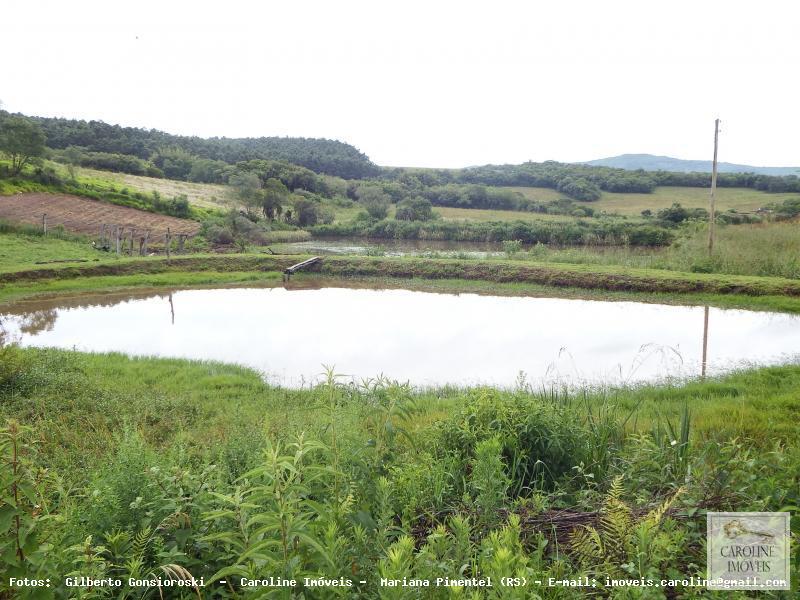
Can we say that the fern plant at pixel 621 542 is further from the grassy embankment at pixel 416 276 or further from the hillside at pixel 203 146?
the hillside at pixel 203 146

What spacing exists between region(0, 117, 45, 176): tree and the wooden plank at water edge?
32.3 metres

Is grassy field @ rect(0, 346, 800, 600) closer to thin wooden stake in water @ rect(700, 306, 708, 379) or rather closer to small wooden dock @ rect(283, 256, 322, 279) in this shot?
thin wooden stake in water @ rect(700, 306, 708, 379)

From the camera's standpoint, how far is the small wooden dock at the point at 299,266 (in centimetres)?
2192

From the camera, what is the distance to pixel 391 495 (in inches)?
117

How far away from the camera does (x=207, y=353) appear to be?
11.3 metres

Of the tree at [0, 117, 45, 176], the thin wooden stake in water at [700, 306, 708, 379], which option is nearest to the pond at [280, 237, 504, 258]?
the thin wooden stake in water at [700, 306, 708, 379]

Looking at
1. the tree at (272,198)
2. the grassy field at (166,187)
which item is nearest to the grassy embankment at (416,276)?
the tree at (272,198)

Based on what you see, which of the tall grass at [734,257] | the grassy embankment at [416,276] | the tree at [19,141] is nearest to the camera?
the grassy embankment at [416,276]

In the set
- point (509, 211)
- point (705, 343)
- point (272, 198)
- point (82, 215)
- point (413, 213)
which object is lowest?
point (705, 343)

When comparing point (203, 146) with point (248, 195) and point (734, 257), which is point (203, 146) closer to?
point (248, 195)

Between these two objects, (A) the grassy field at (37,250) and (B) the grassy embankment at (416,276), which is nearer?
(B) the grassy embankment at (416,276)

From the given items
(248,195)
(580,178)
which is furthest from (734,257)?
(580,178)

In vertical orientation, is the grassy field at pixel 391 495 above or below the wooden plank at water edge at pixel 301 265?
above

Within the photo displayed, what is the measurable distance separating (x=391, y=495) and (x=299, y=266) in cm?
2014
